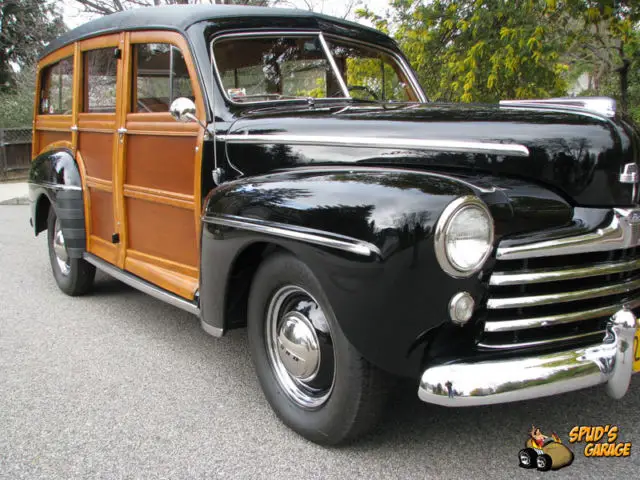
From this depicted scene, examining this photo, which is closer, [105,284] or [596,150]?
[596,150]

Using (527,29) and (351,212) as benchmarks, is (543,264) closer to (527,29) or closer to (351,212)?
(351,212)

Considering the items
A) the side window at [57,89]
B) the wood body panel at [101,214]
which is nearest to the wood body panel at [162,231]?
the wood body panel at [101,214]

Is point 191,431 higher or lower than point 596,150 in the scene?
lower

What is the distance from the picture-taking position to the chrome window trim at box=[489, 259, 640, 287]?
200 cm

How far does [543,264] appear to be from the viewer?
208cm

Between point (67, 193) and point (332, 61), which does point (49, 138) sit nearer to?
point (67, 193)

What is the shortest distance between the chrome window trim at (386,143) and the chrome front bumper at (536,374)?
28.2 inches

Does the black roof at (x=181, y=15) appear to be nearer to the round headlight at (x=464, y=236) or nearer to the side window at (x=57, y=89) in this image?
the side window at (x=57, y=89)

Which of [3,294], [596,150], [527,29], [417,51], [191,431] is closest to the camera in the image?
[596,150]

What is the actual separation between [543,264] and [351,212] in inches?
27.0

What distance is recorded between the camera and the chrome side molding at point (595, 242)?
2008mm

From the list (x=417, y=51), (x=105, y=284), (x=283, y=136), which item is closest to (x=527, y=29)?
(x=417, y=51)

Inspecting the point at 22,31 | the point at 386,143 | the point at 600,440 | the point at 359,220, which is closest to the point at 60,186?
the point at 386,143

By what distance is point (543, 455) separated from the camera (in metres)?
2.23
